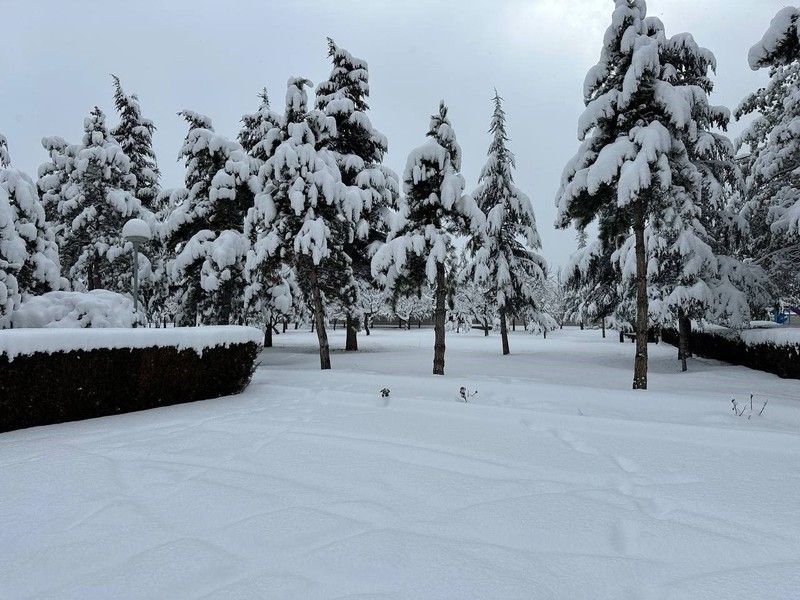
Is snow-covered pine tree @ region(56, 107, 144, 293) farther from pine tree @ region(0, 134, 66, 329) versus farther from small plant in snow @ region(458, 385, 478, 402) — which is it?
small plant in snow @ region(458, 385, 478, 402)

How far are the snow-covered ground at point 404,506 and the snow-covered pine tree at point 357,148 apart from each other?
12.7 m

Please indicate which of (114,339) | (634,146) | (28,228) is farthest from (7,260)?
(634,146)

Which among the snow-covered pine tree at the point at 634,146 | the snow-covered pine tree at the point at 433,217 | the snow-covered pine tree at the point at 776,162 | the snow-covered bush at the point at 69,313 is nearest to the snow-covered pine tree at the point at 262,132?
the snow-covered pine tree at the point at 433,217

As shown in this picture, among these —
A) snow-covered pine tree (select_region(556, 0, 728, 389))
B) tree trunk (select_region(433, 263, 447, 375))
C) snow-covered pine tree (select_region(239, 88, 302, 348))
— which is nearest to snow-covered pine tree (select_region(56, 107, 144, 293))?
snow-covered pine tree (select_region(239, 88, 302, 348))

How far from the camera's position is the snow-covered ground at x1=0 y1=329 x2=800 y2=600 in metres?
2.47

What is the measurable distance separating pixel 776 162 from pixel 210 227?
1933cm

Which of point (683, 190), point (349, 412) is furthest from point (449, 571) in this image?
point (683, 190)

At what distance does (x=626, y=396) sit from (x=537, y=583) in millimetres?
6320

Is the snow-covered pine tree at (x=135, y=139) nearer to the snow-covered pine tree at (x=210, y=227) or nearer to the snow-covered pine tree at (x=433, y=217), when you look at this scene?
the snow-covered pine tree at (x=210, y=227)

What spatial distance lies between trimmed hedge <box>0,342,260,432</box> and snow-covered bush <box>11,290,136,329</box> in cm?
→ 405

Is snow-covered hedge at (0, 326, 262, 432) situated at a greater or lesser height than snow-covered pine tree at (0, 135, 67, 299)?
lesser

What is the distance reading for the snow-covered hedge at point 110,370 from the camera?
19.7 ft

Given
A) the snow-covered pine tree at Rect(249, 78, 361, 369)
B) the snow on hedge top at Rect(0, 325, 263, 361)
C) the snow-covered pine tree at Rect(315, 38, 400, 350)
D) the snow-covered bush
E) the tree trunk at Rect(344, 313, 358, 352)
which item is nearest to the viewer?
the snow on hedge top at Rect(0, 325, 263, 361)

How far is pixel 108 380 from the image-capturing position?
6.94m
